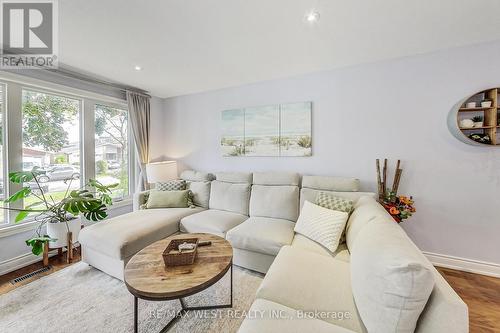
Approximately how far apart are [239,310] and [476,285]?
228cm

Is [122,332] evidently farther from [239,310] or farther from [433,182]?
[433,182]

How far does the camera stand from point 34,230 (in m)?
2.43

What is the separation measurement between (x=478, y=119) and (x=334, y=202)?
164cm

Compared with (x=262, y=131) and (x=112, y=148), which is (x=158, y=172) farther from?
(x=262, y=131)

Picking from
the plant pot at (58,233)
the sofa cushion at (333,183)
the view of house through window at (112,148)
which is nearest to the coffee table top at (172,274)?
the sofa cushion at (333,183)

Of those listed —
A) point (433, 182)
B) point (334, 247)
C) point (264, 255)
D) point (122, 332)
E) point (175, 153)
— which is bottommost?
point (122, 332)

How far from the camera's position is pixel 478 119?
2008 millimetres

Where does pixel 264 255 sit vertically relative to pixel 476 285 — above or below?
above

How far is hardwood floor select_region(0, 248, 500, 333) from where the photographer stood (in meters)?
1.50

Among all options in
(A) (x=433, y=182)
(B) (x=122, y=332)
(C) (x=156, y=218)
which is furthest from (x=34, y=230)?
(A) (x=433, y=182)

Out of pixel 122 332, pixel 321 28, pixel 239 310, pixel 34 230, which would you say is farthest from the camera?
pixel 34 230

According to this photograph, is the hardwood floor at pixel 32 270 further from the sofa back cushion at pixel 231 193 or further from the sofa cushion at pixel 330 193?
the sofa cushion at pixel 330 193

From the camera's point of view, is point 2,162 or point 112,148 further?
point 112,148

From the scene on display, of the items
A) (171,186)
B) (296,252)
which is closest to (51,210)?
(171,186)
